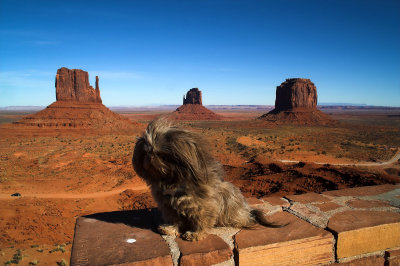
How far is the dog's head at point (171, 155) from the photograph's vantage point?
6.45 ft

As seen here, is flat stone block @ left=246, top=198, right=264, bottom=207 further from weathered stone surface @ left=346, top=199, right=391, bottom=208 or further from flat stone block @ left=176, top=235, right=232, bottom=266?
weathered stone surface @ left=346, top=199, right=391, bottom=208

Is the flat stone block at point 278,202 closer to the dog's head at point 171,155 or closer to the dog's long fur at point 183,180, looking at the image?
the dog's long fur at point 183,180

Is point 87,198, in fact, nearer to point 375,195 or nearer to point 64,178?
point 64,178

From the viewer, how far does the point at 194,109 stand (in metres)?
105

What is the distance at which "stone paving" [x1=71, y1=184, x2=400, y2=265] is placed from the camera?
1.83 metres

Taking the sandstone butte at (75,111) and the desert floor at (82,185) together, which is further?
the sandstone butte at (75,111)

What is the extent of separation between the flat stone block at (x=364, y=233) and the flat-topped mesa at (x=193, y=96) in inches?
4276

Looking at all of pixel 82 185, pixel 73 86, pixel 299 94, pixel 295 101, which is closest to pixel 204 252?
pixel 82 185

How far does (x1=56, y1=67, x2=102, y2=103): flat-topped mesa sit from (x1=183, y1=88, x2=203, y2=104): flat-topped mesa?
59245 millimetres

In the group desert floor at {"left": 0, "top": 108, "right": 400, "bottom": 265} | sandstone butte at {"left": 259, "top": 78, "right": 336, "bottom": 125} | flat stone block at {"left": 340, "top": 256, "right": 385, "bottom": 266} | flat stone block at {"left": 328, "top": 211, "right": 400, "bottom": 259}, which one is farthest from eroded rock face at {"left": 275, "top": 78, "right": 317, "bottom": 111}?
flat stone block at {"left": 340, "top": 256, "right": 385, "bottom": 266}

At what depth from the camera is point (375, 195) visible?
3021 millimetres

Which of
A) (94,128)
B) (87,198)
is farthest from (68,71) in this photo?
(87,198)

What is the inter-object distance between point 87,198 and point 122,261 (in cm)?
944

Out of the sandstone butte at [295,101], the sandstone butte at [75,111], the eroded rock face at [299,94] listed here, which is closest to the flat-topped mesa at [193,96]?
the sandstone butte at [295,101]
